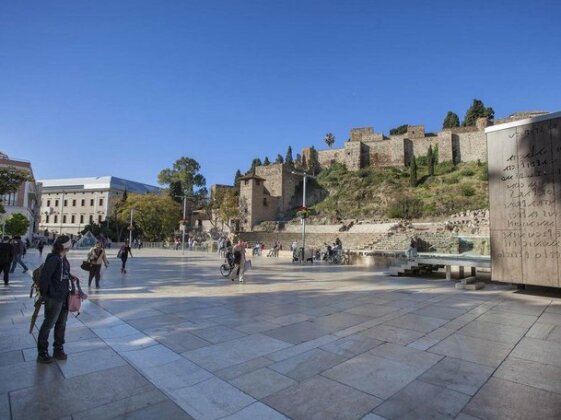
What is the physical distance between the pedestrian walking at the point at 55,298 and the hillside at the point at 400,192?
4780 cm

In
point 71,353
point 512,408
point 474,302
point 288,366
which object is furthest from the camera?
point 474,302

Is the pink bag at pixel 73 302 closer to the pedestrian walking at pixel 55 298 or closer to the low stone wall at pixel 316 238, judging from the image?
the pedestrian walking at pixel 55 298

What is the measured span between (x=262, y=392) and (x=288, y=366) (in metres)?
0.81

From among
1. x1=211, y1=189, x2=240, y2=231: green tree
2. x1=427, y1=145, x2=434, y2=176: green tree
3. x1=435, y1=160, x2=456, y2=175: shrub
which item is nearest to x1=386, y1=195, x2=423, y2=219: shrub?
x1=427, y1=145, x2=434, y2=176: green tree

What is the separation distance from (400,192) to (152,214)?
132ft

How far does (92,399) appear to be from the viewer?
3.53 metres

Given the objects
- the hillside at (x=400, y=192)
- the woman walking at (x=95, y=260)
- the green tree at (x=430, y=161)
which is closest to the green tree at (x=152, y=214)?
the hillside at (x=400, y=192)

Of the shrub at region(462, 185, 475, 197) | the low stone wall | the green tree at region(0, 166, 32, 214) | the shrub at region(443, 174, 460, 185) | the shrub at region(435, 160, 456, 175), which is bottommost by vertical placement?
the low stone wall

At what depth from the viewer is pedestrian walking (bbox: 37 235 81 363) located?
15.0 feet

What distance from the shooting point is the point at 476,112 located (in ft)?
247

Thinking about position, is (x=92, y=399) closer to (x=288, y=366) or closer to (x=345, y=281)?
→ (x=288, y=366)

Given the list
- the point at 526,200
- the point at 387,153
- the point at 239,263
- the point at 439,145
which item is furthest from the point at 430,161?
the point at 239,263

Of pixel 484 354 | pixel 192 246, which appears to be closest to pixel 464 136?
pixel 192 246

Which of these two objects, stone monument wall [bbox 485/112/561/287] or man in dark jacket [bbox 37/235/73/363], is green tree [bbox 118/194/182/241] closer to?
stone monument wall [bbox 485/112/561/287]
